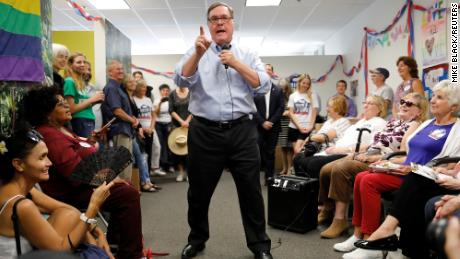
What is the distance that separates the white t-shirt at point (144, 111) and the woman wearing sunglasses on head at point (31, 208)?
3.55 m

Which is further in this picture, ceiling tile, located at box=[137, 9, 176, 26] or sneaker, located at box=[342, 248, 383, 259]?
ceiling tile, located at box=[137, 9, 176, 26]

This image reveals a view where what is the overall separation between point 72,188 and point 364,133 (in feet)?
8.07

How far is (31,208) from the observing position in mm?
1478

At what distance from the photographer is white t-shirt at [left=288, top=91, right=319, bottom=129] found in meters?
5.52

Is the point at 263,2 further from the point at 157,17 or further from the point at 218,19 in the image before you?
the point at 218,19

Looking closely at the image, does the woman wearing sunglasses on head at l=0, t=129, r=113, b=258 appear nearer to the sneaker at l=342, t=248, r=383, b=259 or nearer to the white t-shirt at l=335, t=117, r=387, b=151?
the sneaker at l=342, t=248, r=383, b=259

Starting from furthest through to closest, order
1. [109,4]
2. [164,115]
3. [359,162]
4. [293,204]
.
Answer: [109,4]
[164,115]
[293,204]
[359,162]

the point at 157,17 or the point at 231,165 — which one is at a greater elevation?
the point at 157,17

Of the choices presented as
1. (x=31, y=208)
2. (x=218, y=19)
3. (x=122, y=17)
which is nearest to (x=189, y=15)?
(x=122, y=17)

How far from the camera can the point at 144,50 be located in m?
11.0

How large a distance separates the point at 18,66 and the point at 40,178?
105 centimetres

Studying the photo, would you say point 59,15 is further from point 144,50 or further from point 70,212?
point 70,212

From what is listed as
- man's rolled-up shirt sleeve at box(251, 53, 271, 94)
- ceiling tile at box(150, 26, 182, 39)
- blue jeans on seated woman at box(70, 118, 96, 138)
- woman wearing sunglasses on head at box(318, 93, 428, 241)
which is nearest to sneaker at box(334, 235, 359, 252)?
woman wearing sunglasses on head at box(318, 93, 428, 241)

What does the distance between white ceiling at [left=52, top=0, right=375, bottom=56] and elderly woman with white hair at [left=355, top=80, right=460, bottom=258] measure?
4343mm
